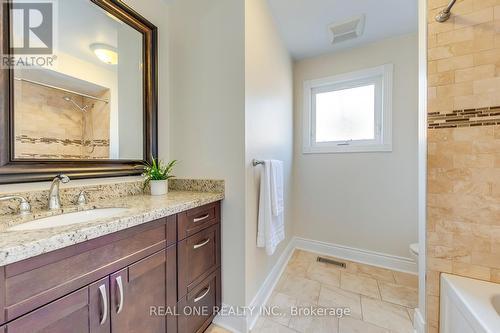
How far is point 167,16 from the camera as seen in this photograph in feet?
5.33

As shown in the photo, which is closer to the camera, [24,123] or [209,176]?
[24,123]

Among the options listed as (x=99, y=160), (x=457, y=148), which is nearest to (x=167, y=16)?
(x=99, y=160)

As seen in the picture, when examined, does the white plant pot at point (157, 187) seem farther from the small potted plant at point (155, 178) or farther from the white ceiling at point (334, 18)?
the white ceiling at point (334, 18)

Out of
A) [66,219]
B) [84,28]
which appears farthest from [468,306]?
[84,28]

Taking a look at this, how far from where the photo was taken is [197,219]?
119 centimetres

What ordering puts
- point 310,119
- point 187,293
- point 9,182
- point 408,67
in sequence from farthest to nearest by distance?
point 310,119, point 408,67, point 187,293, point 9,182

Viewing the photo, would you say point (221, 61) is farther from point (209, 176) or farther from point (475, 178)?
point (475, 178)

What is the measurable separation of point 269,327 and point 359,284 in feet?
3.16

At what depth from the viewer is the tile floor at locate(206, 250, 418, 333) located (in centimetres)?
135

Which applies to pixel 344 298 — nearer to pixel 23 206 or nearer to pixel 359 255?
pixel 359 255

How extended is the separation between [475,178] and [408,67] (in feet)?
4.87

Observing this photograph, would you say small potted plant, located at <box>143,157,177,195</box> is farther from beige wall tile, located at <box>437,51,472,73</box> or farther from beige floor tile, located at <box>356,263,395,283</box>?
beige floor tile, located at <box>356,263,395,283</box>

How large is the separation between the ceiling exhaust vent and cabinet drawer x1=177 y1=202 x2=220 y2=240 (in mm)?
1970

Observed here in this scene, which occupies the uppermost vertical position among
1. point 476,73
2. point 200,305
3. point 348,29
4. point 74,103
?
point 348,29
